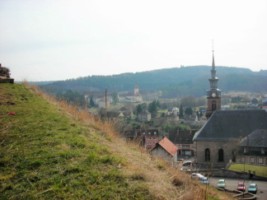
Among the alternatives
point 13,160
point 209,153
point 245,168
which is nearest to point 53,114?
point 13,160

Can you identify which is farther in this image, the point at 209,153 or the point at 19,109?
the point at 209,153

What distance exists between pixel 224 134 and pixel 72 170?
34559 mm

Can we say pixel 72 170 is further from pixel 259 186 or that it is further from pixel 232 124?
pixel 232 124

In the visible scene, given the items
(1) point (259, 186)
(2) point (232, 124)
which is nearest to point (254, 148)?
(2) point (232, 124)

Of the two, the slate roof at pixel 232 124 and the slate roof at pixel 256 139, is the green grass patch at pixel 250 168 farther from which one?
the slate roof at pixel 232 124

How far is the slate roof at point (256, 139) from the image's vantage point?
107ft

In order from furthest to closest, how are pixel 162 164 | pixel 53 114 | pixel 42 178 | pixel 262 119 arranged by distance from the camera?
pixel 262 119
pixel 53 114
pixel 162 164
pixel 42 178

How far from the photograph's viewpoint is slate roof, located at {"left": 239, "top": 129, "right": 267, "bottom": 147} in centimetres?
3253

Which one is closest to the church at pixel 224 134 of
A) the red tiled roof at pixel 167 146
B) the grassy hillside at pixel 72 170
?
the red tiled roof at pixel 167 146

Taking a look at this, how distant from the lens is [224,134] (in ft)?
124

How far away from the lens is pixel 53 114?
31.9ft

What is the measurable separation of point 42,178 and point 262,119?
35641 millimetres

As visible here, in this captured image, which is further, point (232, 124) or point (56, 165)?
point (232, 124)

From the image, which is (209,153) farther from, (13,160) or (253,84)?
(253,84)
